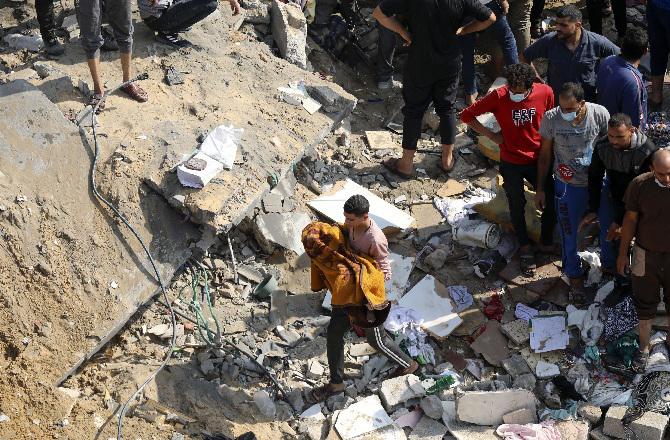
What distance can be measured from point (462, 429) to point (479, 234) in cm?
203

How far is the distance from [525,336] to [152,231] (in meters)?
3.19

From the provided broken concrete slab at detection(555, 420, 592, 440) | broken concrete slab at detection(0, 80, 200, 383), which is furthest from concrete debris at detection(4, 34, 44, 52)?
broken concrete slab at detection(555, 420, 592, 440)

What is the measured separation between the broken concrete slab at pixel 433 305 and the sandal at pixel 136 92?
2976 mm

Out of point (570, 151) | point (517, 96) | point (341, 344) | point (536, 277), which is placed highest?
point (517, 96)

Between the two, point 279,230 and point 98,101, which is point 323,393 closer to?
point 279,230

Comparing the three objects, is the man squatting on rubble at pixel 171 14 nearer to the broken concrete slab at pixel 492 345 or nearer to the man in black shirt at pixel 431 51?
the man in black shirt at pixel 431 51

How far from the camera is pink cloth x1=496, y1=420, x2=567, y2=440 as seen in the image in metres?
6.12

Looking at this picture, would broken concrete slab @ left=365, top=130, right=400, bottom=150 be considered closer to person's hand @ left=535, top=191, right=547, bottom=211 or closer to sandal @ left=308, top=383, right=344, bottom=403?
person's hand @ left=535, top=191, right=547, bottom=211

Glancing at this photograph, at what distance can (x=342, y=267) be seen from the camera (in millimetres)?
5844

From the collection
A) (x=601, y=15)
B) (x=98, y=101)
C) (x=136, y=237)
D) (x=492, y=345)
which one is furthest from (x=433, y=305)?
(x=601, y=15)

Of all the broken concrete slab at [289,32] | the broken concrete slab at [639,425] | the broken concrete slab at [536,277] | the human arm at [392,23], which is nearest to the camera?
the broken concrete slab at [639,425]

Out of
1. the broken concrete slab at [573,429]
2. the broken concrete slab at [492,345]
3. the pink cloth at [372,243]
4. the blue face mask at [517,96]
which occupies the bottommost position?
the broken concrete slab at [492,345]

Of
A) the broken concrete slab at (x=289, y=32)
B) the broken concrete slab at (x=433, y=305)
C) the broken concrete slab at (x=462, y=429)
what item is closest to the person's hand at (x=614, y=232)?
the broken concrete slab at (x=433, y=305)

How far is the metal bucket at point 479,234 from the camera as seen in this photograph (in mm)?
7668
